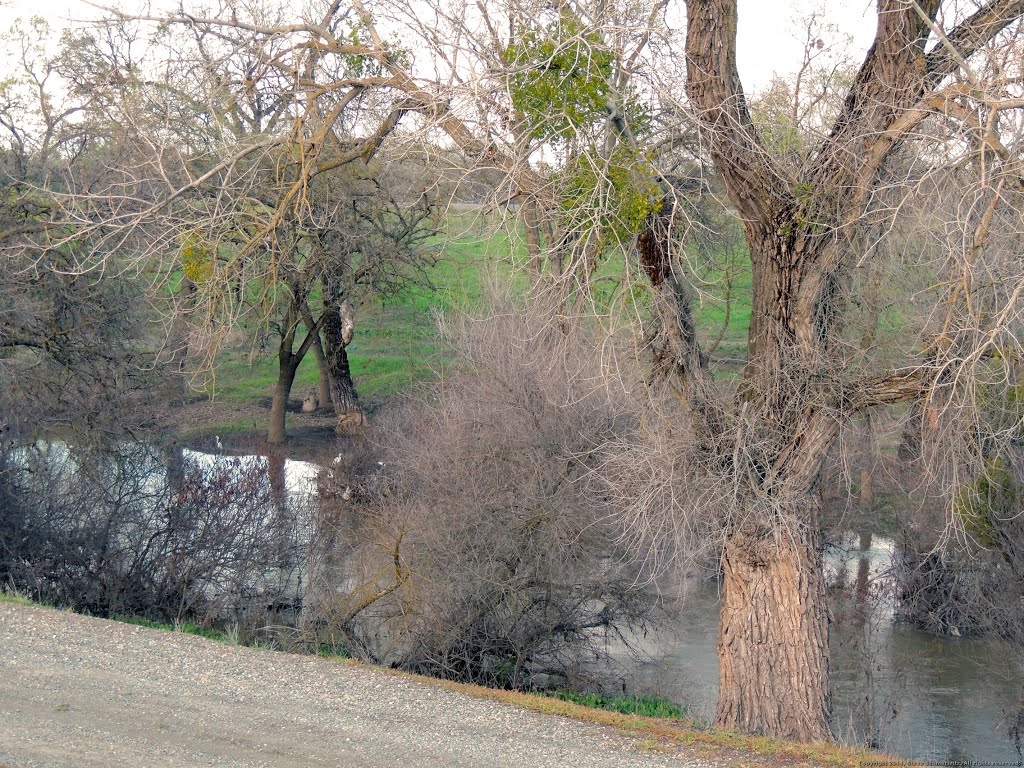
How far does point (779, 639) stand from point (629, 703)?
3.78 meters

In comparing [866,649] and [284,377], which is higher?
[284,377]

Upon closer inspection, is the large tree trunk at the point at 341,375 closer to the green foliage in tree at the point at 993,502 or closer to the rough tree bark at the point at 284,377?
the rough tree bark at the point at 284,377

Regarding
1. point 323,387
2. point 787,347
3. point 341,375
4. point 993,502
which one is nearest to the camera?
point 787,347

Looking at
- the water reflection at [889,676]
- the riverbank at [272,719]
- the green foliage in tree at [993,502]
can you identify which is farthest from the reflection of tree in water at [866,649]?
the riverbank at [272,719]

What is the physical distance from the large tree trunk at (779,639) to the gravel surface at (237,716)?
8.48ft

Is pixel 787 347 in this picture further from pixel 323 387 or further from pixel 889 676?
pixel 323 387

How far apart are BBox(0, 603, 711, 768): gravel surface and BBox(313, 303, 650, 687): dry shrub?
5.20 m

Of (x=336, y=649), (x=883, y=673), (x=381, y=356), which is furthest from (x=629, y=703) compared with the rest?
(x=381, y=356)

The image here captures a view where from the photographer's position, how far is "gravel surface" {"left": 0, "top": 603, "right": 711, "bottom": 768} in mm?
6188

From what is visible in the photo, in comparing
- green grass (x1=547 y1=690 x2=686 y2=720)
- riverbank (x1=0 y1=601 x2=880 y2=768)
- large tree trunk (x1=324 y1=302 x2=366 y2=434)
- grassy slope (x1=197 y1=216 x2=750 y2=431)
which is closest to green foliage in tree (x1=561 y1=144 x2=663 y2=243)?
riverbank (x1=0 y1=601 x2=880 y2=768)

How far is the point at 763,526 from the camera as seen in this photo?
31.7 ft

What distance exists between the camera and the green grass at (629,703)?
494 inches

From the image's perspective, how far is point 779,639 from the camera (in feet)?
31.9

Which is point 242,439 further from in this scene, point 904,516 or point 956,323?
point 956,323
